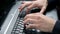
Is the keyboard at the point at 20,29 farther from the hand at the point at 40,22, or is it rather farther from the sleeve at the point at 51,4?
the sleeve at the point at 51,4

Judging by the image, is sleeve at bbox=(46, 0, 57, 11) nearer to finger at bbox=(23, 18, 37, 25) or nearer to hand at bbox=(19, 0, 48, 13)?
hand at bbox=(19, 0, 48, 13)

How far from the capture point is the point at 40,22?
651 millimetres

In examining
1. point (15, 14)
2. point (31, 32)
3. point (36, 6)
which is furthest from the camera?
point (36, 6)

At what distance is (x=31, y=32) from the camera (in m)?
0.61

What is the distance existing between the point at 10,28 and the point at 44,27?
148mm

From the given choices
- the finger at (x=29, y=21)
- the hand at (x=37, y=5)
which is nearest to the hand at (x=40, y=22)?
the finger at (x=29, y=21)

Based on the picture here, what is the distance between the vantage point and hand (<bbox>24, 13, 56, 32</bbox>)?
62cm

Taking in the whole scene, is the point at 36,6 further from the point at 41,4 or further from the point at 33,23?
the point at 33,23

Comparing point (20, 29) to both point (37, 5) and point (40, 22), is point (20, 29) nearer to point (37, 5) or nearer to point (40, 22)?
point (40, 22)

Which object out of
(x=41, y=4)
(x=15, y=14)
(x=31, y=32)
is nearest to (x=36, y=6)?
(x=41, y=4)

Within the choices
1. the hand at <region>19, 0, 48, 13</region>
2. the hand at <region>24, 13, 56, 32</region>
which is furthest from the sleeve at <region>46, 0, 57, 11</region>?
the hand at <region>24, 13, 56, 32</region>

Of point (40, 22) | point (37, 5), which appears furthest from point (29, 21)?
point (37, 5)

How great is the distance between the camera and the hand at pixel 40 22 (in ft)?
2.02

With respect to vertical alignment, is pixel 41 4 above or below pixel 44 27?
above
